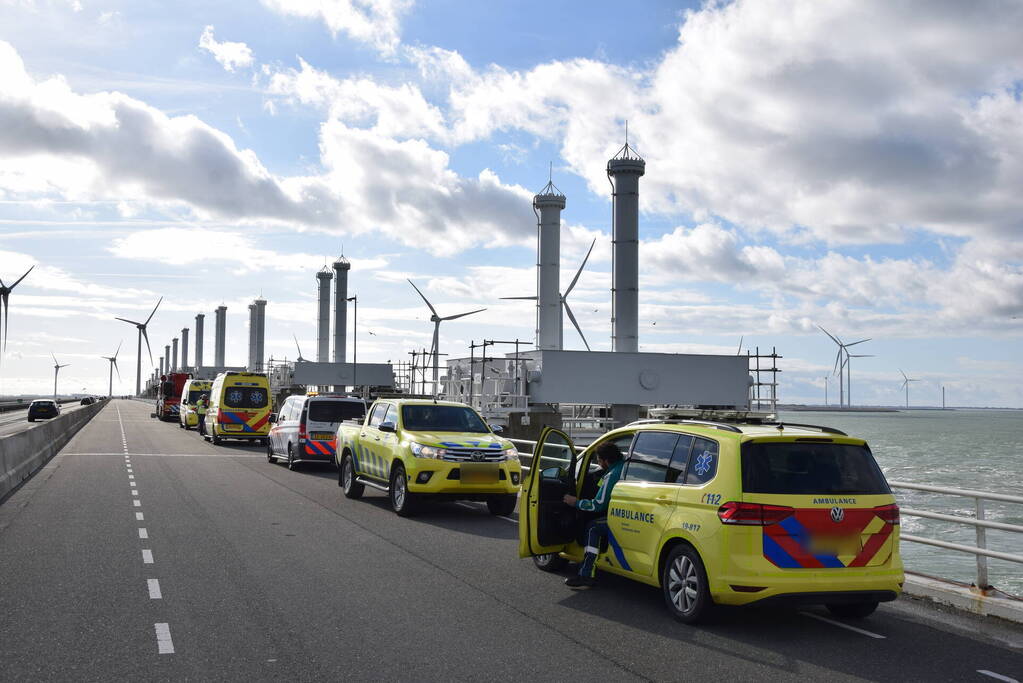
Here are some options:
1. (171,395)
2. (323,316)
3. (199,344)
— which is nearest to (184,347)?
(199,344)

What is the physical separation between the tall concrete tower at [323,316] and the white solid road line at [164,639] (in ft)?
288

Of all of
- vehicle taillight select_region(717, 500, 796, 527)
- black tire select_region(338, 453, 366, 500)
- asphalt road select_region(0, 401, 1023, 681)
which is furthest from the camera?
black tire select_region(338, 453, 366, 500)

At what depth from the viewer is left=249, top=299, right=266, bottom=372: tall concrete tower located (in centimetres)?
11894

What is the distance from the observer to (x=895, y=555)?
782cm

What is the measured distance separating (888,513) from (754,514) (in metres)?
1.23

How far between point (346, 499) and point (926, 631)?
37.4ft

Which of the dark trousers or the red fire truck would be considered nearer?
the dark trousers

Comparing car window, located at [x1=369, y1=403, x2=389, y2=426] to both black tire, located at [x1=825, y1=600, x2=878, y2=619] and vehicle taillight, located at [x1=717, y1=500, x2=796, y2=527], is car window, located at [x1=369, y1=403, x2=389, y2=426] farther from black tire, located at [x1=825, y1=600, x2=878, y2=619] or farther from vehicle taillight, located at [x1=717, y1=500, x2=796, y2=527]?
vehicle taillight, located at [x1=717, y1=500, x2=796, y2=527]

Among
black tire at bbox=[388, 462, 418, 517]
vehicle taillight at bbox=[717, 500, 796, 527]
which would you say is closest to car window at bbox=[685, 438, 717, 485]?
vehicle taillight at bbox=[717, 500, 796, 527]

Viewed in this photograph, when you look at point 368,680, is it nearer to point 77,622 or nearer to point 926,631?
point 77,622

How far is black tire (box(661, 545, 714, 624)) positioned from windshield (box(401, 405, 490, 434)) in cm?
825

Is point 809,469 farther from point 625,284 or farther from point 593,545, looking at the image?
point 625,284

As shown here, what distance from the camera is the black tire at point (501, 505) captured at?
15310 millimetres

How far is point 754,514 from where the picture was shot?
24.4ft
